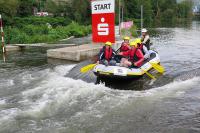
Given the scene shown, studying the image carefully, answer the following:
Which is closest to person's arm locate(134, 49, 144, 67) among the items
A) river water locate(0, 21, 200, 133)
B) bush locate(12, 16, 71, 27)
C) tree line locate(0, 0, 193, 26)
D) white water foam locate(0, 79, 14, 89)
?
river water locate(0, 21, 200, 133)

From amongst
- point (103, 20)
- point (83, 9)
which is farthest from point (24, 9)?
point (103, 20)

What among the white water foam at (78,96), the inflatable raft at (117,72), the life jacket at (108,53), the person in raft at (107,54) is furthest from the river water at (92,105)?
the life jacket at (108,53)

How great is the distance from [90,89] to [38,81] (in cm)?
240

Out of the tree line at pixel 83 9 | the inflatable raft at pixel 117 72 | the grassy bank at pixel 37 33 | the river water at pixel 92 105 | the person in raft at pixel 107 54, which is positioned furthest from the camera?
the tree line at pixel 83 9

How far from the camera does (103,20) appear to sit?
15.8 metres

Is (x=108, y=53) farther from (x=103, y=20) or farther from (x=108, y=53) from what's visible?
(x=103, y=20)

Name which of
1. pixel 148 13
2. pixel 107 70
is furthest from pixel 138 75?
pixel 148 13

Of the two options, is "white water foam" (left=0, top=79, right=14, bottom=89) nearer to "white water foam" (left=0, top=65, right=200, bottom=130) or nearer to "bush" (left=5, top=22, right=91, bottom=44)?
"white water foam" (left=0, top=65, right=200, bottom=130)

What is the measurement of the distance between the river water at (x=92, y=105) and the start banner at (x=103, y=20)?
12.3ft

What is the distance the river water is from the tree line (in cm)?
2752

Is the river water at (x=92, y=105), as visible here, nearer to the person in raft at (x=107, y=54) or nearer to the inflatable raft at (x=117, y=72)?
the inflatable raft at (x=117, y=72)

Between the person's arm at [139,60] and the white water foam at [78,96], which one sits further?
the person's arm at [139,60]

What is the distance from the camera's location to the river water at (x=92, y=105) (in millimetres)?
7273

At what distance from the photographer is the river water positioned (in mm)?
7273
